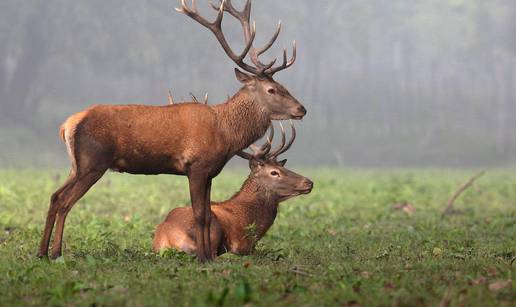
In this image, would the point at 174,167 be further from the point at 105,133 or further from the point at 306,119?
the point at 306,119

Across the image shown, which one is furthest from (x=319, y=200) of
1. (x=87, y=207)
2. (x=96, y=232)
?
(x=96, y=232)

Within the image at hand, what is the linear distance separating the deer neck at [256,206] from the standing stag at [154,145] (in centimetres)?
127

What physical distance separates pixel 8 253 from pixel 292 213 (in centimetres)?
812

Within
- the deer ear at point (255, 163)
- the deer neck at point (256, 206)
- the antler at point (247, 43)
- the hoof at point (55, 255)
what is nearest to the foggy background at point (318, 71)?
the deer ear at point (255, 163)

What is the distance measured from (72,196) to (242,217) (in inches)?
99.8

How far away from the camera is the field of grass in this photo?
265 inches

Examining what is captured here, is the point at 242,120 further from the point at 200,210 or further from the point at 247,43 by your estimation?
the point at 200,210

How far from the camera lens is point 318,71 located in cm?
6122

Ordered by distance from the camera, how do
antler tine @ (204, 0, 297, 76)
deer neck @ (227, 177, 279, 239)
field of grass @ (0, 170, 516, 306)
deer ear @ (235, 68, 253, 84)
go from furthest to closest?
1. deer neck @ (227, 177, 279, 239)
2. deer ear @ (235, 68, 253, 84)
3. antler tine @ (204, 0, 297, 76)
4. field of grass @ (0, 170, 516, 306)

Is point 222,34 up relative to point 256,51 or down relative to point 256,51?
up

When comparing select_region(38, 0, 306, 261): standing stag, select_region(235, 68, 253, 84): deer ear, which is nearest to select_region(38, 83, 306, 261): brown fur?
select_region(38, 0, 306, 261): standing stag

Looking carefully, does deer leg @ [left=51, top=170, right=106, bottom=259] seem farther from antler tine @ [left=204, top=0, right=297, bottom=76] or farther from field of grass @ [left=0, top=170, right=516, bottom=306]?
antler tine @ [left=204, top=0, right=297, bottom=76]

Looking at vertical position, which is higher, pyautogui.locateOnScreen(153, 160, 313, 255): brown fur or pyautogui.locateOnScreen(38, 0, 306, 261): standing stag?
pyautogui.locateOnScreen(38, 0, 306, 261): standing stag

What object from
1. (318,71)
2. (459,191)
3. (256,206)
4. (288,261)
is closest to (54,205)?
(288,261)
